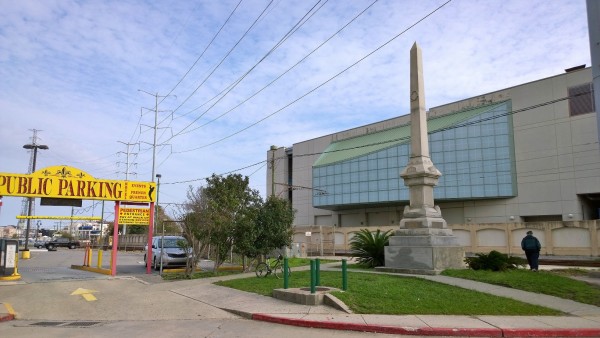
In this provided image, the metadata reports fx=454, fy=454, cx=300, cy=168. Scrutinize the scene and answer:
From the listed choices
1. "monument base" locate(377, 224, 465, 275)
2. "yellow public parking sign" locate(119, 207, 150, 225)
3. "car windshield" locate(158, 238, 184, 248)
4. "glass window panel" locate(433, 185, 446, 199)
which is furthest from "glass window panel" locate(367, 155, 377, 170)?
"monument base" locate(377, 224, 465, 275)

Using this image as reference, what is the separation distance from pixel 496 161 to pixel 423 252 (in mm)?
42086

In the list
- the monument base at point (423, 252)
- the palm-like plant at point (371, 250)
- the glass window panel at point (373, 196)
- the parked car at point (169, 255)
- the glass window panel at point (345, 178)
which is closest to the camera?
the monument base at point (423, 252)

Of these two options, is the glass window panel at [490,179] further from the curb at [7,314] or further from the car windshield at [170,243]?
the curb at [7,314]

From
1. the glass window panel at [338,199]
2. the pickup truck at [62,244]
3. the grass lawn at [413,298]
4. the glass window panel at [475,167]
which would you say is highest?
Answer: the glass window panel at [475,167]

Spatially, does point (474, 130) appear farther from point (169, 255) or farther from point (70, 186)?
point (70, 186)

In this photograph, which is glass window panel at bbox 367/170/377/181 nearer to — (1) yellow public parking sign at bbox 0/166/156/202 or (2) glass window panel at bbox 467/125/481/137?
(2) glass window panel at bbox 467/125/481/137

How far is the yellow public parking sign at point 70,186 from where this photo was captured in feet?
61.4

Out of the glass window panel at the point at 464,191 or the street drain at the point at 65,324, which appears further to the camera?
the glass window panel at the point at 464,191

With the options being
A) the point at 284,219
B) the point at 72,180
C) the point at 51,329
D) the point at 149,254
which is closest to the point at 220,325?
the point at 51,329

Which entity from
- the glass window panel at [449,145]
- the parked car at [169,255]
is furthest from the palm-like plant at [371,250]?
the glass window panel at [449,145]

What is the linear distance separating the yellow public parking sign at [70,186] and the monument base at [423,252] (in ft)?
38.6

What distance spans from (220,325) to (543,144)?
49593 mm

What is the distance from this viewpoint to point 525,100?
5103 cm

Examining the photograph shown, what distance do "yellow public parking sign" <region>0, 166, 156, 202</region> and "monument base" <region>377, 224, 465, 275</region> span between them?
38.6 ft
